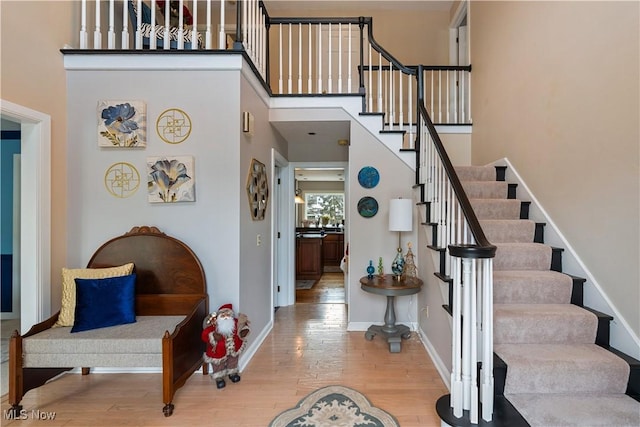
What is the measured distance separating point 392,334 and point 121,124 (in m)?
3.16

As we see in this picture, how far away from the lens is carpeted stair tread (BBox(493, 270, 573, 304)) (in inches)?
95.0

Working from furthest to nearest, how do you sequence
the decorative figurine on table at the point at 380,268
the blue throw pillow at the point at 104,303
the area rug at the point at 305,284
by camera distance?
the area rug at the point at 305,284 → the decorative figurine on table at the point at 380,268 → the blue throw pillow at the point at 104,303

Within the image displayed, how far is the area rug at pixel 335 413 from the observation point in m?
1.96

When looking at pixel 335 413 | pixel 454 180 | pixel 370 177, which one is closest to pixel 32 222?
pixel 335 413

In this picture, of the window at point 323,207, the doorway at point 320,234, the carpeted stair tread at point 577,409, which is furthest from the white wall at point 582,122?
the window at point 323,207

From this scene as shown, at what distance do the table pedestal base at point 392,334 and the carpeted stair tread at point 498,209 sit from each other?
4.67ft

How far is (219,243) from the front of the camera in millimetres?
2633

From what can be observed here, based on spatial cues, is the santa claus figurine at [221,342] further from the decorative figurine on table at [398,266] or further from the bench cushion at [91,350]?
the decorative figurine on table at [398,266]

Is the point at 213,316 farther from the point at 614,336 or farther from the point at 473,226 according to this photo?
the point at 614,336

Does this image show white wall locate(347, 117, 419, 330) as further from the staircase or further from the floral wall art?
the floral wall art

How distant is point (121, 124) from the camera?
102 inches

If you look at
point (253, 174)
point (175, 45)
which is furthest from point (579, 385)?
point (175, 45)

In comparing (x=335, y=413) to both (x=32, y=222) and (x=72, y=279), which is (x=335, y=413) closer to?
(x=72, y=279)

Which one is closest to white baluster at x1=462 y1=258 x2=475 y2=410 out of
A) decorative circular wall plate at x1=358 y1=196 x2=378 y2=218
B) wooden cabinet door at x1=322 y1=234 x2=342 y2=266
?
decorative circular wall plate at x1=358 y1=196 x2=378 y2=218
